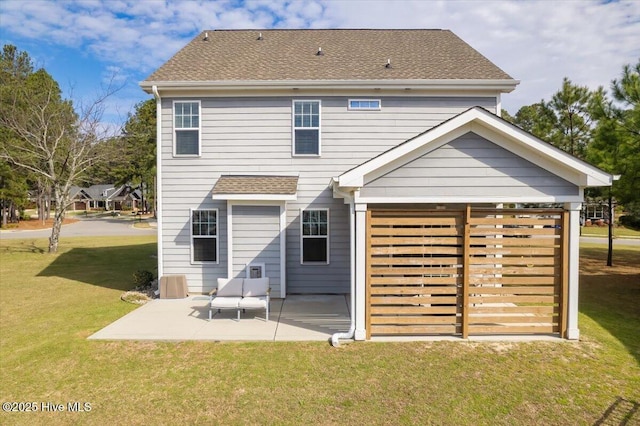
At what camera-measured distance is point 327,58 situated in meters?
10.6

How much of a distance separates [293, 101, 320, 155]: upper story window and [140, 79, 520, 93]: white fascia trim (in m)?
0.53

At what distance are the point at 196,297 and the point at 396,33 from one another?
10.9 m

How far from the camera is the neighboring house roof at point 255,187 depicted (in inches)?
349

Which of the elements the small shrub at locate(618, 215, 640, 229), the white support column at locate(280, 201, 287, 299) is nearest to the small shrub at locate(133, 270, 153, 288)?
the white support column at locate(280, 201, 287, 299)

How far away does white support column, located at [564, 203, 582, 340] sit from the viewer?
6227mm

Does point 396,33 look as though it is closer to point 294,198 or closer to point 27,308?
point 294,198

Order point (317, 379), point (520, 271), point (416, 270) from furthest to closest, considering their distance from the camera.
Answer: point (520, 271) → point (416, 270) → point (317, 379)

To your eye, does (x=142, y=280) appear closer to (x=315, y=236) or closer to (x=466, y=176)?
(x=315, y=236)

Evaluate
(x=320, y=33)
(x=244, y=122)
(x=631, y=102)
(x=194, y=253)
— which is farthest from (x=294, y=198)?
(x=631, y=102)

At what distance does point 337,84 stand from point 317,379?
7.13m

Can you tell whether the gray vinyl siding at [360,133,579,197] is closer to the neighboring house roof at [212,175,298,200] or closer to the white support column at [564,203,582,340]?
the white support column at [564,203,582,340]

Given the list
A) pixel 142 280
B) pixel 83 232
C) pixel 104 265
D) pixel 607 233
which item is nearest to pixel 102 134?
pixel 104 265

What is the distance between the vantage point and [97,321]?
748 centimetres

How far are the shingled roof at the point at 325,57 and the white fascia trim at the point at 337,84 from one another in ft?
0.50
